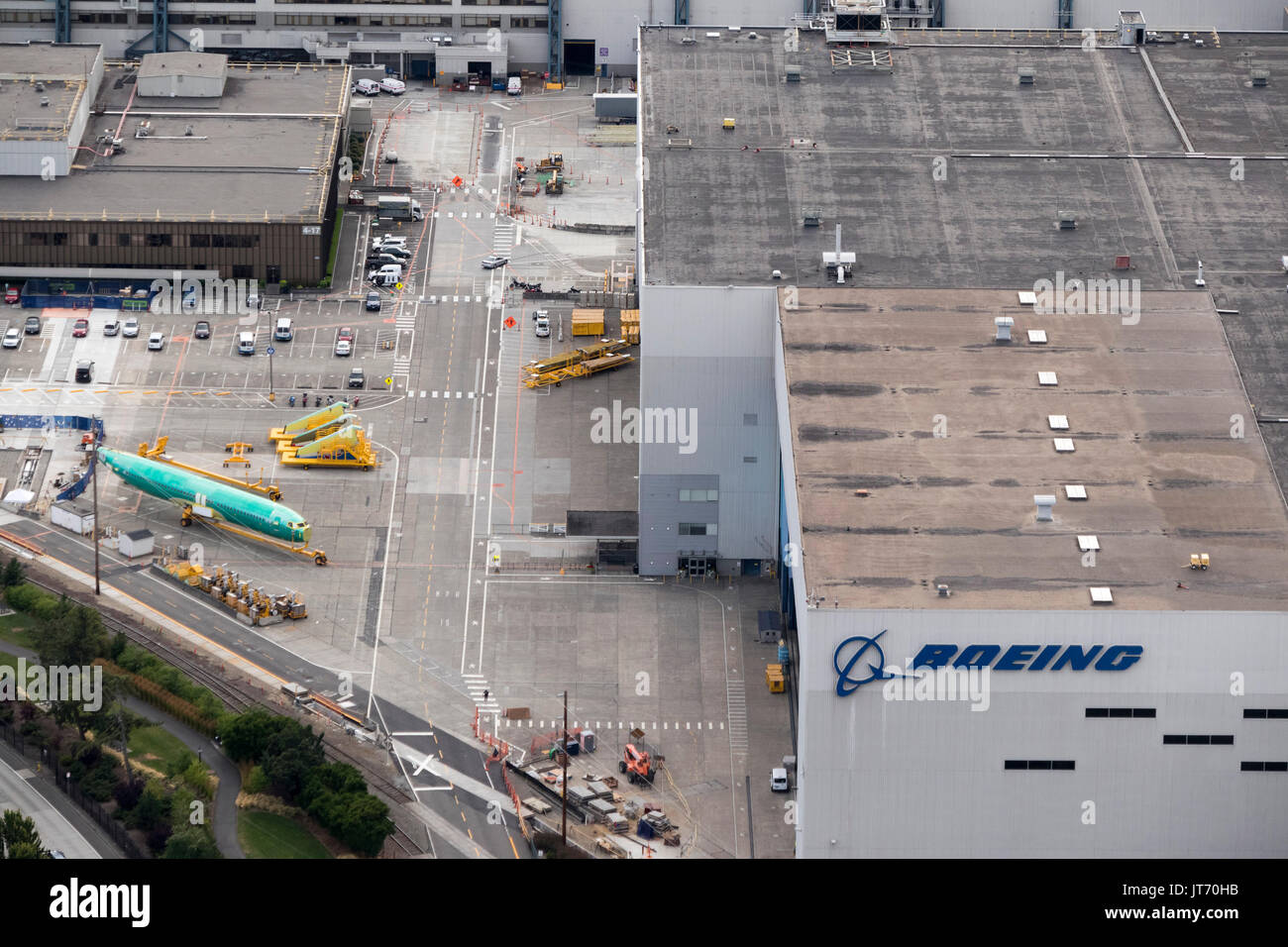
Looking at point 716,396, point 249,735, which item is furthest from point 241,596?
point 716,396

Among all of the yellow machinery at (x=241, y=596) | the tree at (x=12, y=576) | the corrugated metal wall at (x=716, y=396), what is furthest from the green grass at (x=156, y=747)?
the corrugated metal wall at (x=716, y=396)

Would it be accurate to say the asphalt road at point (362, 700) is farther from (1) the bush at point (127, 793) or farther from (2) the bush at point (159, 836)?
(1) the bush at point (127, 793)

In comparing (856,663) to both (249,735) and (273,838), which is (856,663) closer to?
(273,838)

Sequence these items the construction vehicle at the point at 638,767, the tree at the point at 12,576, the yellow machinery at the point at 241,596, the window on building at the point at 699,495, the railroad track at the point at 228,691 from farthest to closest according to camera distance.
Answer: the window on building at the point at 699,495, the yellow machinery at the point at 241,596, the tree at the point at 12,576, the construction vehicle at the point at 638,767, the railroad track at the point at 228,691

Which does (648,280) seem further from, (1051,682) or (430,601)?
(1051,682)

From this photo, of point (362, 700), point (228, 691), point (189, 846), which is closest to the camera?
point (189, 846)

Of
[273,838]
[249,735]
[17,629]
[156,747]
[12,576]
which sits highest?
[12,576]

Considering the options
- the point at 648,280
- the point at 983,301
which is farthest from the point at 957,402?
the point at 648,280
